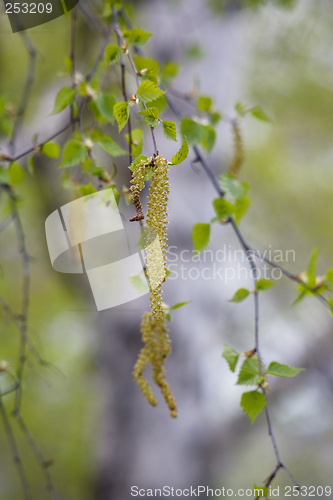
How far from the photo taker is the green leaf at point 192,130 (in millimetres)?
441

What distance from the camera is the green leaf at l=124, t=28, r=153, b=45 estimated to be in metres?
0.33

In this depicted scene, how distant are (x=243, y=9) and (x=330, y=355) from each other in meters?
1.13

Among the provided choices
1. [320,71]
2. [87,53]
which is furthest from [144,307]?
[320,71]

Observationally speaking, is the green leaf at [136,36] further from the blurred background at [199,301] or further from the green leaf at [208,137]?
the blurred background at [199,301]

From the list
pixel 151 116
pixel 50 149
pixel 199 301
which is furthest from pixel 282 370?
pixel 199 301

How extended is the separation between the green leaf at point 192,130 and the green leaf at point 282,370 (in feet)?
0.94

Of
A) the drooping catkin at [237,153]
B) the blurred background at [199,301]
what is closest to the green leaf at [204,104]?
the drooping catkin at [237,153]

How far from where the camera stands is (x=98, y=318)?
100cm

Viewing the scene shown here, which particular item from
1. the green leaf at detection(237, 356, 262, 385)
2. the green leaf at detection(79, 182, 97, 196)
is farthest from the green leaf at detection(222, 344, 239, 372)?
the green leaf at detection(79, 182, 97, 196)

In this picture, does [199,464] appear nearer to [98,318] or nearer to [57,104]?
[98,318]

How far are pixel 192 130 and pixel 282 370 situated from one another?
1.02 ft

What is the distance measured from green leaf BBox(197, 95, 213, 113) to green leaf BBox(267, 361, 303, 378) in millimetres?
401

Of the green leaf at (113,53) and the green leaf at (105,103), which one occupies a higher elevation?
the green leaf at (113,53)

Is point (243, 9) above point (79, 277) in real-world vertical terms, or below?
above
